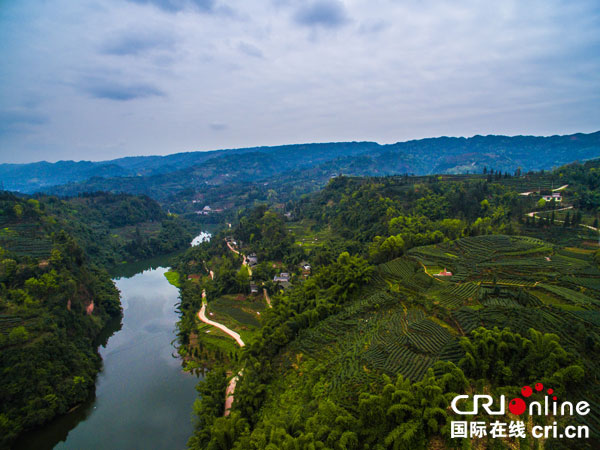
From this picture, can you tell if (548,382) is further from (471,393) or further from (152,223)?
(152,223)

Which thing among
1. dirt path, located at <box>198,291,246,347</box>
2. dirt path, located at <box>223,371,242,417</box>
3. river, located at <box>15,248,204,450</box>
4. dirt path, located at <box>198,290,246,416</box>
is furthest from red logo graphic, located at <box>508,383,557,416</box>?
dirt path, located at <box>198,291,246,347</box>

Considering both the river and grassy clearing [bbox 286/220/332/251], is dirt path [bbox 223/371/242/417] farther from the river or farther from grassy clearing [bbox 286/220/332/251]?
grassy clearing [bbox 286/220/332/251]

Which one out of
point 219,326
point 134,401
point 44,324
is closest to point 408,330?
point 219,326

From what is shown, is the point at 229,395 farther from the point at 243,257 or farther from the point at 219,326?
the point at 243,257

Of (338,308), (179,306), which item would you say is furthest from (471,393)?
(179,306)

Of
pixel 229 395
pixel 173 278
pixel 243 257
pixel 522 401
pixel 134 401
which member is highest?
pixel 522 401
